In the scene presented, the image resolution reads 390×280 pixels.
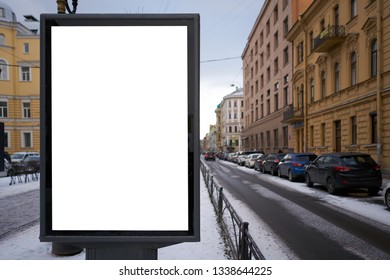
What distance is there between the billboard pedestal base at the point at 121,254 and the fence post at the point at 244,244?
4.47 feet

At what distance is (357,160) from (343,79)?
10.5 metres

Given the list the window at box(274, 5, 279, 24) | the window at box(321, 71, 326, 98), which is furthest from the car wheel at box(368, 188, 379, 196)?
the window at box(274, 5, 279, 24)

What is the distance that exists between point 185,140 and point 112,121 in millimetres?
505

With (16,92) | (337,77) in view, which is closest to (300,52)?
(337,77)

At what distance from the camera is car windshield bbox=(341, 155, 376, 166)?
329 inches

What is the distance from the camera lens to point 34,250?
3.78 m

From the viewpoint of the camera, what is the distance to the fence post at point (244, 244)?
2.81 m

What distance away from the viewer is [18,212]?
21.4 feet

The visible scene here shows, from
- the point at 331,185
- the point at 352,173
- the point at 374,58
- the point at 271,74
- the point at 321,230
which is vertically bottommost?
the point at 321,230

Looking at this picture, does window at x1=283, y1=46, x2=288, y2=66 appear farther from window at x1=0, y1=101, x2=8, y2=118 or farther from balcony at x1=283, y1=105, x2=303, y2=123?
window at x1=0, y1=101, x2=8, y2=118

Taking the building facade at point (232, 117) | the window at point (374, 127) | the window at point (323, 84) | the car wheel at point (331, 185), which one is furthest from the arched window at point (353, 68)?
the building facade at point (232, 117)

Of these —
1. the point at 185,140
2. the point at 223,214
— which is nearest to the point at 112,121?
the point at 185,140

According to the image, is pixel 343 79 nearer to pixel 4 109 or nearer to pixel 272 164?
pixel 272 164

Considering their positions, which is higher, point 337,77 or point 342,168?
point 337,77
